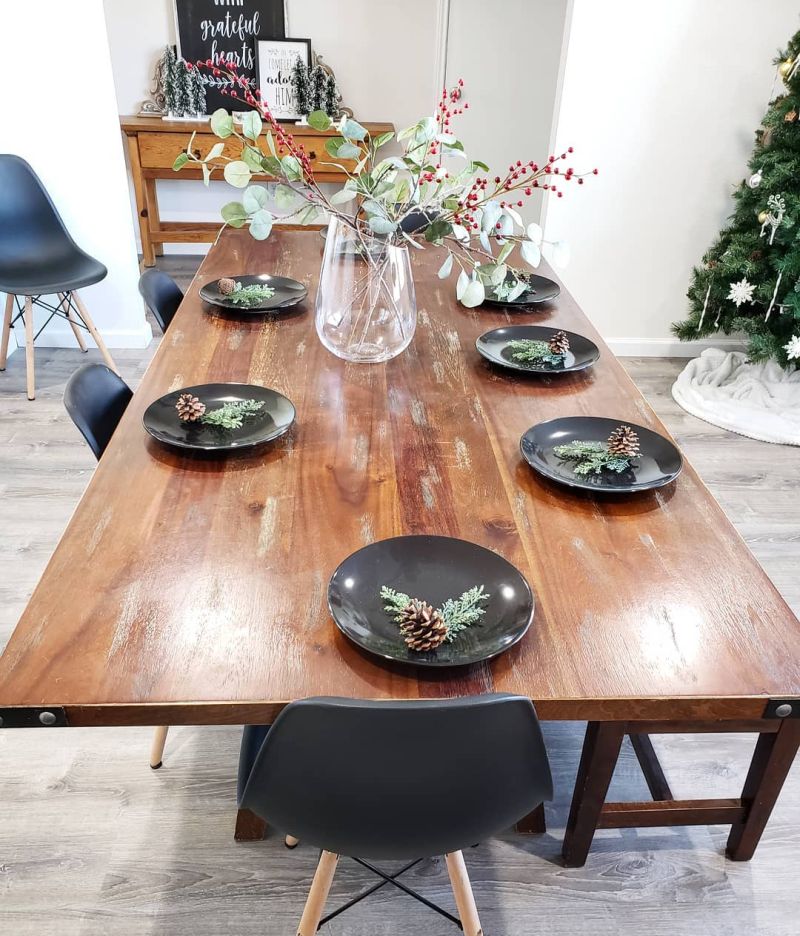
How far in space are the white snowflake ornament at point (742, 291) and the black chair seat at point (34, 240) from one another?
2480 mm

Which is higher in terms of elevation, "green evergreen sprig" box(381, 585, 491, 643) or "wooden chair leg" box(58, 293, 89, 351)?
"green evergreen sprig" box(381, 585, 491, 643)

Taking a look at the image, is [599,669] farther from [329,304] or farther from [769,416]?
[769,416]

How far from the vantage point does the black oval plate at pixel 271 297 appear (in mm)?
2033

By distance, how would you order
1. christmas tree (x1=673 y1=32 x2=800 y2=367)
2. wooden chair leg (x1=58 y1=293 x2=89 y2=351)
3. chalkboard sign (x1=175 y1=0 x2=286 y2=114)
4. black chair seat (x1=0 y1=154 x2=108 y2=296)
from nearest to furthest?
christmas tree (x1=673 y1=32 x2=800 y2=367) → black chair seat (x1=0 y1=154 x2=108 y2=296) → wooden chair leg (x1=58 y1=293 x2=89 y2=351) → chalkboard sign (x1=175 y1=0 x2=286 y2=114)

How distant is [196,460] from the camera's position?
4.72 feet

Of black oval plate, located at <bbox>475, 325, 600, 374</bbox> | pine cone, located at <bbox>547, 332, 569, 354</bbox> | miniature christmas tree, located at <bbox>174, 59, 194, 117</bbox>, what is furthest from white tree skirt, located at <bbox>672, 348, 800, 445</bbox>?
miniature christmas tree, located at <bbox>174, 59, 194, 117</bbox>

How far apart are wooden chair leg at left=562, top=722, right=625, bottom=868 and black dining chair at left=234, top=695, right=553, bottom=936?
1.12ft

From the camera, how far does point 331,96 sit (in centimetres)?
470

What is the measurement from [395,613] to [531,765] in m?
0.25

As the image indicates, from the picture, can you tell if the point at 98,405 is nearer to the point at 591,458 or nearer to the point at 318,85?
the point at 591,458

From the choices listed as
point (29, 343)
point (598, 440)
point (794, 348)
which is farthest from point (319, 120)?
point (794, 348)

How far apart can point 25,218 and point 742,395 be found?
302 centimetres

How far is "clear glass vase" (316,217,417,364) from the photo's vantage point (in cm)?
163

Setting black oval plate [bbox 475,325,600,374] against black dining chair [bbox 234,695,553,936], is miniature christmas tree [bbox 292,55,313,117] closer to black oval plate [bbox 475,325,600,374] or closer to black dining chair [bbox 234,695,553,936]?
black oval plate [bbox 475,325,600,374]
